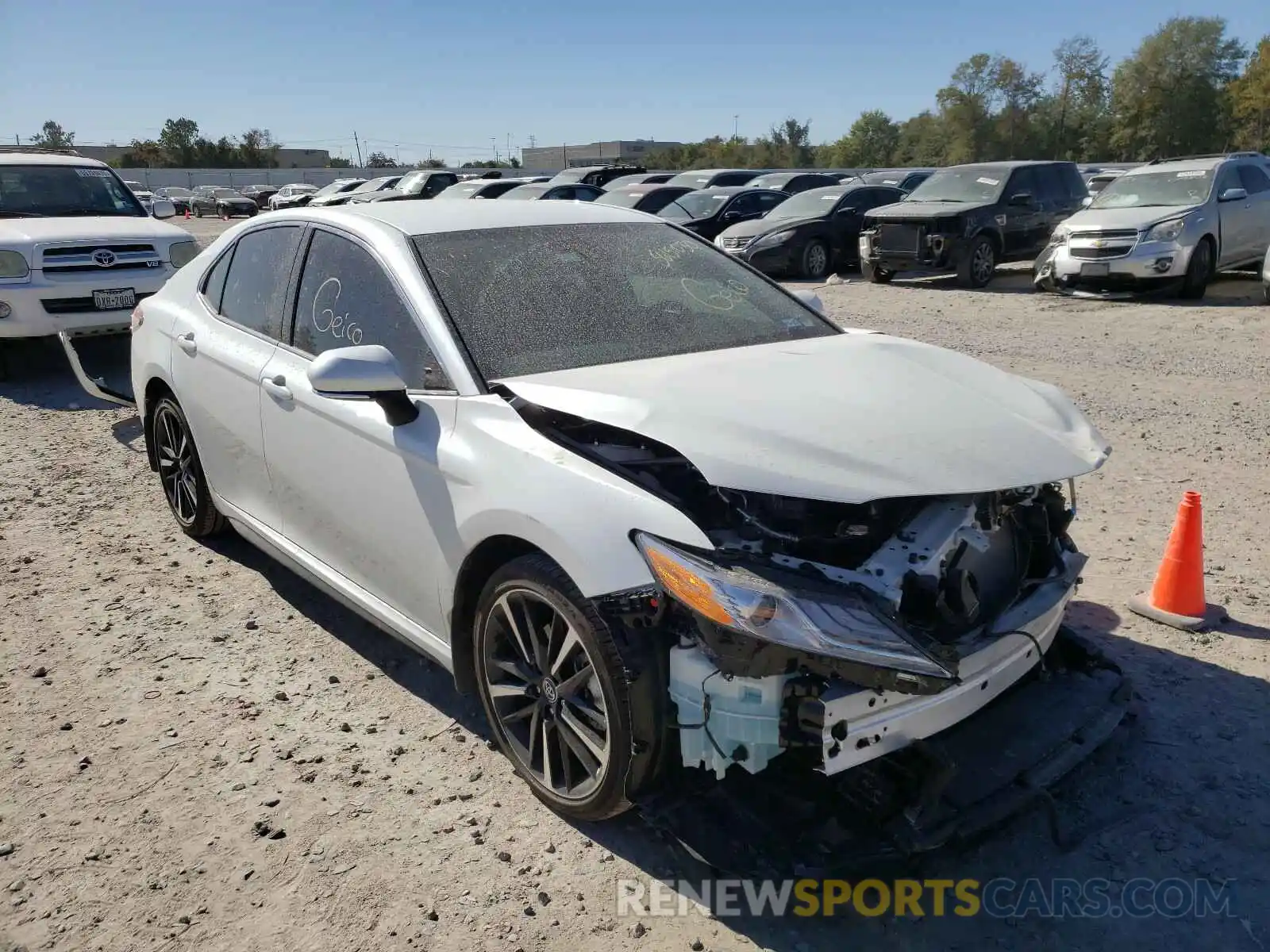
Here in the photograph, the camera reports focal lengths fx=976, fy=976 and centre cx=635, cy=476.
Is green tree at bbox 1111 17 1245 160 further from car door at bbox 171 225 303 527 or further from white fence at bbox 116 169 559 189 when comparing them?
car door at bbox 171 225 303 527

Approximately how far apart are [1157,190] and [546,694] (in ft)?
42.8

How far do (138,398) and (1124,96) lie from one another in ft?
236

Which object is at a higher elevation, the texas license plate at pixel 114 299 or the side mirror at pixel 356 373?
the side mirror at pixel 356 373

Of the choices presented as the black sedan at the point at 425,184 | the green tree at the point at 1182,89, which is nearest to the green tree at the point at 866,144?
the green tree at the point at 1182,89

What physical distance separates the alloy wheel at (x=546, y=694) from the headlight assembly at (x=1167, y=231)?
11617 millimetres

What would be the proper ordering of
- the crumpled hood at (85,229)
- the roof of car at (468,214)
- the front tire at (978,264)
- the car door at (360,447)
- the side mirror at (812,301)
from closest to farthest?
1. the car door at (360,447)
2. the roof of car at (468,214)
3. the side mirror at (812,301)
4. the crumpled hood at (85,229)
5. the front tire at (978,264)

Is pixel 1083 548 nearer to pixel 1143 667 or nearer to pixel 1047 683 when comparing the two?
pixel 1143 667

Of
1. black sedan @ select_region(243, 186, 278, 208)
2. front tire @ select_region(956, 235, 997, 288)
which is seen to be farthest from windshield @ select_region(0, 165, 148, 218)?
black sedan @ select_region(243, 186, 278, 208)

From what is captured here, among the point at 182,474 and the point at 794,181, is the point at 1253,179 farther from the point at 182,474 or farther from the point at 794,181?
the point at 182,474

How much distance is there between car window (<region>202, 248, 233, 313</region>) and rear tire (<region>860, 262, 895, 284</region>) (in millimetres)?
12161

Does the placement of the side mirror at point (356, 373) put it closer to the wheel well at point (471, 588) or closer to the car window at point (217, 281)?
the wheel well at point (471, 588)

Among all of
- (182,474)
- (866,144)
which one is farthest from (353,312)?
(866,144)

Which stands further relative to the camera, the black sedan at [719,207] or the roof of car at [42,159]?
the black sedan at [719,207]

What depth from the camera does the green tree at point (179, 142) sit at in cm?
8538
